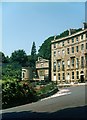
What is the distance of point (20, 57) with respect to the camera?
11.4 m

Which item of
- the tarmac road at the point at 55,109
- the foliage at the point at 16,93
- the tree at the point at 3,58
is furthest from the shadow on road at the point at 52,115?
the tree at the point at 3,58

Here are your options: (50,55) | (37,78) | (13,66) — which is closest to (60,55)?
(50,55)

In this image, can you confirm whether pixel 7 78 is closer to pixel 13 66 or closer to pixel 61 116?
pixel 13 66

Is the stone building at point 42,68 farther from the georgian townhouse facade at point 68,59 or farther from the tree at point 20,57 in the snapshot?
the tree at point 20,57

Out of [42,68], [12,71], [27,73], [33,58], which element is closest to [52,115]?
[27,73]

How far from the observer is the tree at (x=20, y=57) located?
10906 mm

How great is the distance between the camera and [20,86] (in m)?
11.5

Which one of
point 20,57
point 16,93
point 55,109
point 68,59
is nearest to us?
point 55,109

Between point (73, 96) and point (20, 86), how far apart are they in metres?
2.36

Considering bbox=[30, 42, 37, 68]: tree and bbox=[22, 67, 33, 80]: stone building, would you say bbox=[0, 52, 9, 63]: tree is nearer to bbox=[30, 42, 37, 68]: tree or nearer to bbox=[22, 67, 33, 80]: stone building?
bbox=[22, 67, 33, 80]: stone building

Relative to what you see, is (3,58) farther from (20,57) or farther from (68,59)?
(68,59)

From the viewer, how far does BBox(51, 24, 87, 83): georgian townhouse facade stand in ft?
38.7

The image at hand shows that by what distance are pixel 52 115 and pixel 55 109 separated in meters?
0.43

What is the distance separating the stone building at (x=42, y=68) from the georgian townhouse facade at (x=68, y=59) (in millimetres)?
281
